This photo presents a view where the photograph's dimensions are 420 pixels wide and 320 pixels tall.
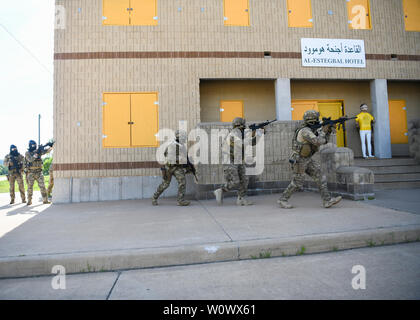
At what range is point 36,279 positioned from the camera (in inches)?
100

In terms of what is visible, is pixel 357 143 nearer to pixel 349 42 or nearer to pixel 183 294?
pixel 349 42

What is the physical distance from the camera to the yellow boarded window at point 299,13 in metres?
8.61

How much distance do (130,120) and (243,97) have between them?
420 centimetres

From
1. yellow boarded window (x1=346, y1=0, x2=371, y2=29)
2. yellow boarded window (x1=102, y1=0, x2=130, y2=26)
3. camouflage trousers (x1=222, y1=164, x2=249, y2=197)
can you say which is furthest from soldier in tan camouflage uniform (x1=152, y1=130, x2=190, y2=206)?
yellow boarded window (x1=346, y1=0, x2=371, y2=29)

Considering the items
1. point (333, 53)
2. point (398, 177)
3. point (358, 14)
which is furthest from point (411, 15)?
point (398, 177)

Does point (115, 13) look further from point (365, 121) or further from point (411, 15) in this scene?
point (411, 15)

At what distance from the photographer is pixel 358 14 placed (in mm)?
8992

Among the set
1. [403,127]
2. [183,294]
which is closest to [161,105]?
[183,294]

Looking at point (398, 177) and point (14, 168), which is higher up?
point (14, 168)

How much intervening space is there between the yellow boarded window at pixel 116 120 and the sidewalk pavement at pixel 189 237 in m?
3.58

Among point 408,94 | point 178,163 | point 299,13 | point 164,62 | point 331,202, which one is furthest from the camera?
point 408,94

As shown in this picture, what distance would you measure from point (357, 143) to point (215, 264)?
911 centimetres

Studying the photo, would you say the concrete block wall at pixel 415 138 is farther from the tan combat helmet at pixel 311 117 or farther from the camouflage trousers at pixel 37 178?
the camouflage trousers at pixel 37 178

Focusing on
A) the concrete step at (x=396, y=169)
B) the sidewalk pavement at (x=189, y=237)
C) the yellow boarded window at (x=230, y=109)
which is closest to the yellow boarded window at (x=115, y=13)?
the yellow boarded window at (x=230, y=109)
